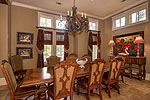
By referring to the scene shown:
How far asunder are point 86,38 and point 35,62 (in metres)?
3.22

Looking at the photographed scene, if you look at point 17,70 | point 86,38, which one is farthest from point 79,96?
point 86,38

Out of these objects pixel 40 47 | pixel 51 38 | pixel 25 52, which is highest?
pixel 51 38

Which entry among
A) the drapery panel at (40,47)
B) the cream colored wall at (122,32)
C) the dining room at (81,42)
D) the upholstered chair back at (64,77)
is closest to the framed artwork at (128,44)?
the dining room at (81,42)

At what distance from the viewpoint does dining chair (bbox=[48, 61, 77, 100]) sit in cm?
163

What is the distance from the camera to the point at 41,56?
425 centimetres

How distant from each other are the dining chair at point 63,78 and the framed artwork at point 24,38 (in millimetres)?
3232

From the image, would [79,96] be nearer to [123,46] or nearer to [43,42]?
[43,42]

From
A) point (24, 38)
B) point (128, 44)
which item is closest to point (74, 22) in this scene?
point (24, 38)

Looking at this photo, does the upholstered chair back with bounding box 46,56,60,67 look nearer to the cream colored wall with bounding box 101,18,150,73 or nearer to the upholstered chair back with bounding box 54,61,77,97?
the upholstered chair back with bounding box 54,61,77,97

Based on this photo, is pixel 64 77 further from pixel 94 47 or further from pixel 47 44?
pixel 94 47

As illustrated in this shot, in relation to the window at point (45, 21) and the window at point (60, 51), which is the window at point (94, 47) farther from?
the window at point (45, 21)

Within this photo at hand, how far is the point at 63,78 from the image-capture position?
1.71 meters

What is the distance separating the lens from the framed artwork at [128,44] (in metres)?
4.05

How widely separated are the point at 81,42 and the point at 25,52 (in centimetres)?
302
